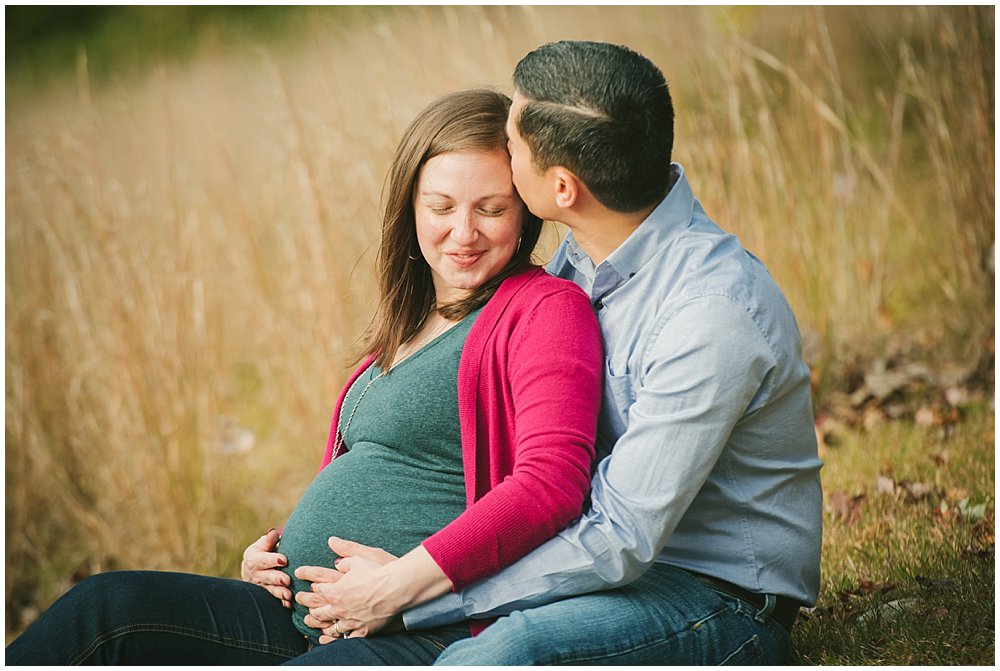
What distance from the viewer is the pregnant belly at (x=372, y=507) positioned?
2031mm

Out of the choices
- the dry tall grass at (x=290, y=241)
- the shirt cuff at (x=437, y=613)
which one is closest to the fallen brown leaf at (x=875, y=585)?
the shirt cuff at (x=437, y=613)

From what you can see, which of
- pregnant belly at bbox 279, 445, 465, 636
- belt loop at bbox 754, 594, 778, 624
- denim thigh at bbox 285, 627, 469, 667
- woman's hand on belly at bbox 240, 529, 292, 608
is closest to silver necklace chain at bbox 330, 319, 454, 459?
pregnant belly at bbox 279, 445, 465, 636

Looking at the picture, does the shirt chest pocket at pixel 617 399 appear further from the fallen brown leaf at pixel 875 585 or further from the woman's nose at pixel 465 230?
the fallen brown leaf at pixel 875 585

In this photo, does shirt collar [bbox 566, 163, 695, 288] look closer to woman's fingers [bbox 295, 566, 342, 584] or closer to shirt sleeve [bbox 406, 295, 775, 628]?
shirt sleeve [bbox 406, 295, 775, 628]

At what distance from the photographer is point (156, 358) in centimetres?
430

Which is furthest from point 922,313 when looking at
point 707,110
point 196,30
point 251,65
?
point 196,30

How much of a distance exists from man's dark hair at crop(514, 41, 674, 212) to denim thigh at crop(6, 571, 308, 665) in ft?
3.60

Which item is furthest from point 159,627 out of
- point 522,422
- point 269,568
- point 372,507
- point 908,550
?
point 908,550

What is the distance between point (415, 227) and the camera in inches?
89.2

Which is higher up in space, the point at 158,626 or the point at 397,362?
the point at 397,362

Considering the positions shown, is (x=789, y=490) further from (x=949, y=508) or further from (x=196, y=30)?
(x=196, y=30)

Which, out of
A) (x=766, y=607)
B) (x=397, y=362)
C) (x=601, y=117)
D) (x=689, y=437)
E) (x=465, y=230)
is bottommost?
(x=766, y=607)

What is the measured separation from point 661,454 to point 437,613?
486mm

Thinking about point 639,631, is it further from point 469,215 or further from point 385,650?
point 469,215
